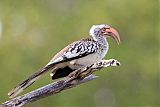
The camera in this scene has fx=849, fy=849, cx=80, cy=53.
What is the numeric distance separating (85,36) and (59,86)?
7.34m

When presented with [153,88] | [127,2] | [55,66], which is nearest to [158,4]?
[127,2]

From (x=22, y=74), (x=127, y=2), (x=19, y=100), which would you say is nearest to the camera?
(x=19, y=100)

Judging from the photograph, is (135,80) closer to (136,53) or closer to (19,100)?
(136,53)

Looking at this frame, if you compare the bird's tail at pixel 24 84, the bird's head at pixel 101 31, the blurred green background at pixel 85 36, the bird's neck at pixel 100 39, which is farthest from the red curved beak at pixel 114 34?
the blurred green background at pixel 85 36

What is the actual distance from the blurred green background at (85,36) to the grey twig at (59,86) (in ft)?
22.1

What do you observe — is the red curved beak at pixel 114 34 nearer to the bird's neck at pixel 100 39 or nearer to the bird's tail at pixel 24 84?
the bird's neck at pixel 100 39

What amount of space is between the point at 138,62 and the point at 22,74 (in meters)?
2.52

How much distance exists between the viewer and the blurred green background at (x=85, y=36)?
13531 mm

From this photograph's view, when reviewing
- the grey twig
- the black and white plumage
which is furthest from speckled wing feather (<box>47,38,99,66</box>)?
the grey twig

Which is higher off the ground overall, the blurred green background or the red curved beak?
the blurred green background

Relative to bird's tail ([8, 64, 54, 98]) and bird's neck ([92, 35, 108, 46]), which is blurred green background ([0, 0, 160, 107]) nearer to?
bird's neck ([92, 35, 108, 46])

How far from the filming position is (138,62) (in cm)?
1476

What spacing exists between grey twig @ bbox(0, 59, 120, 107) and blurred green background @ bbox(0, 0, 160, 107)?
22.1 feet

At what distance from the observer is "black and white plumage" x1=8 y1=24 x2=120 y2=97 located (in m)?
5.99
